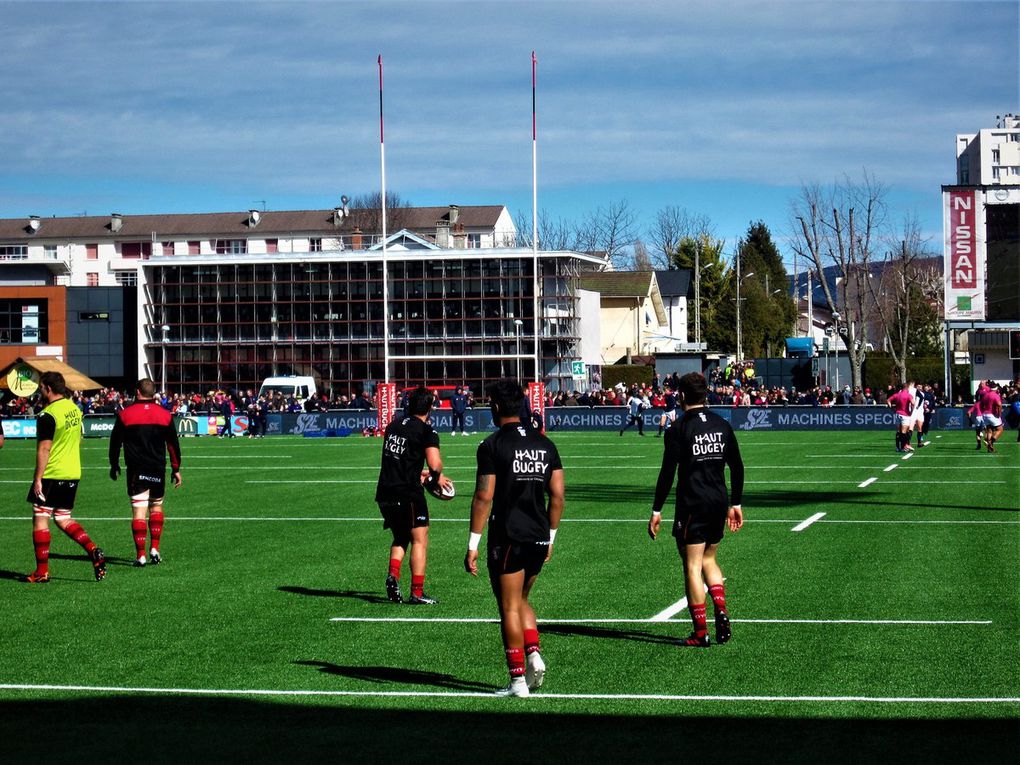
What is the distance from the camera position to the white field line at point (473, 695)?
801cm

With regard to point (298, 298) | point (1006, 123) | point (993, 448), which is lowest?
point (993, 448)

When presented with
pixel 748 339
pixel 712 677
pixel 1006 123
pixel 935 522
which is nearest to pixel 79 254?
pixel 748 339

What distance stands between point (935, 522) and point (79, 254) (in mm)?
100389

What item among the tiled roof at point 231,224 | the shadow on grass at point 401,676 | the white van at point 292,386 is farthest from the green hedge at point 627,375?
the shadow on grass at point 401,676

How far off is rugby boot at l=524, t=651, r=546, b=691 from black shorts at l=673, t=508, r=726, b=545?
1.97 m

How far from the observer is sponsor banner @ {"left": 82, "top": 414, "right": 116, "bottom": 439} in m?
53.2

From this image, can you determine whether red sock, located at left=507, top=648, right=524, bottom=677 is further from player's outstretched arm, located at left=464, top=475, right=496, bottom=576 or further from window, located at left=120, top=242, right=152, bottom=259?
window, located at left=120, top=242, right=152, bottom=259

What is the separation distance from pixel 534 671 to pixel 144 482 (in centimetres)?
741

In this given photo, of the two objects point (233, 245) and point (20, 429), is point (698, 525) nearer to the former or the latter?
point (20, 429)

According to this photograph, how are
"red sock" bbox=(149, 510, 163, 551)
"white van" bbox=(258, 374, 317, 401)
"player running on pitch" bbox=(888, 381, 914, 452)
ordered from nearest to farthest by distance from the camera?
"red sock" bbox=(149, 510, 163, 551), "player running on pitch" bbox=(888, 381, 914, 452), "white van" bbox=(258, 374, 317, 401)

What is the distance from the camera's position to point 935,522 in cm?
1836

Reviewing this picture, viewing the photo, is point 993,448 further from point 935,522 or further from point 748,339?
point 748,339

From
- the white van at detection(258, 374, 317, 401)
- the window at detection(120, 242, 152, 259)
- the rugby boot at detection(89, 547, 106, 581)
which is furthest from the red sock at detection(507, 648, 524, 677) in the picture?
the window at detection(120, 242, 152, 259)

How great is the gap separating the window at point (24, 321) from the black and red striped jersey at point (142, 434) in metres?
71.4
